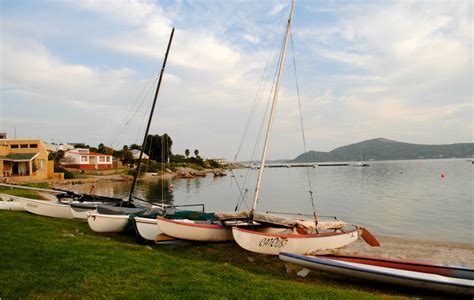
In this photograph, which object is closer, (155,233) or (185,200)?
(155,233)

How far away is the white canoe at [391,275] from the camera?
29.7ft

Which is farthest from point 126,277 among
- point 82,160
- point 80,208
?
point 82,160

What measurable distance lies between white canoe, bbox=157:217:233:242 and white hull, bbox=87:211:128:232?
9.38 ft

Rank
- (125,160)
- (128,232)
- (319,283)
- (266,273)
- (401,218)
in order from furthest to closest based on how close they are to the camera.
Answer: (125,160)
(401,218)
(128,232)
(266,273)
(319,283)

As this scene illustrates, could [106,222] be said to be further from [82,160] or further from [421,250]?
[82,160]

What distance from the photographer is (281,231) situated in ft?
46.4

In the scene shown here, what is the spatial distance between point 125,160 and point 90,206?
3455 inches

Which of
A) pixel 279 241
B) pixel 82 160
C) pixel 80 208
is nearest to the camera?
pixel 279 241

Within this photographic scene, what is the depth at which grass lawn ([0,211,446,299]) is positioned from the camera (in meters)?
6.59

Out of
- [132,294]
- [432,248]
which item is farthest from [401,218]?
[132,294]

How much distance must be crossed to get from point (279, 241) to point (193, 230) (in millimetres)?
3808

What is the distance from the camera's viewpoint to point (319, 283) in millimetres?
9938

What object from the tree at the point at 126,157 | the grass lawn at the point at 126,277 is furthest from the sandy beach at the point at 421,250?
the tree at the point at 126,157

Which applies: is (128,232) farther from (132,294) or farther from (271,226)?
(132,294)
